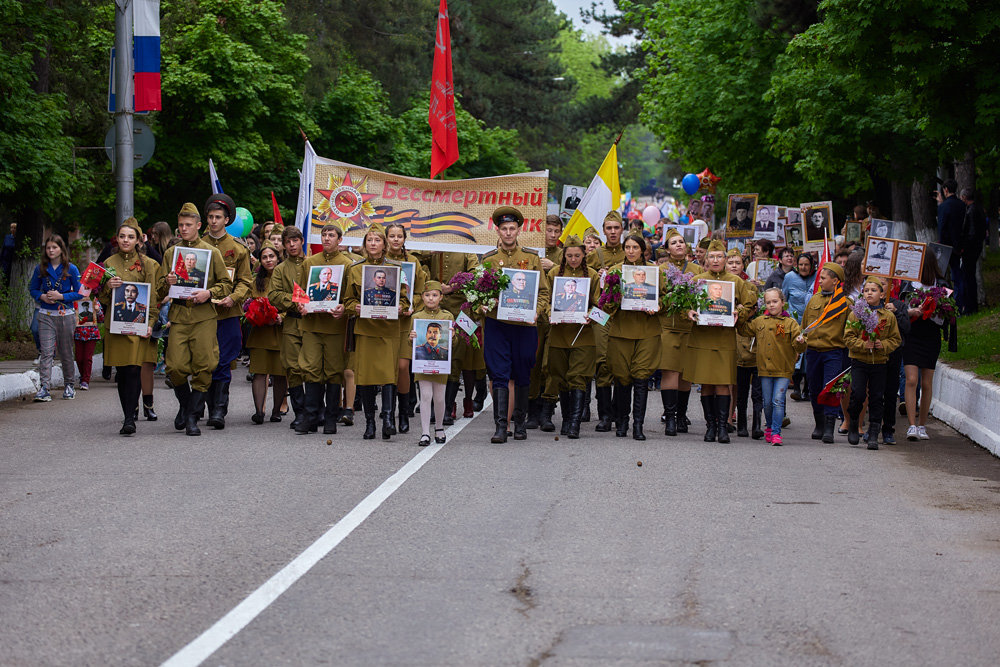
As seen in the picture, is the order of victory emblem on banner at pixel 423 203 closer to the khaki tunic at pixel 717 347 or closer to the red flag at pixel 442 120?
the red flag at pixel 442 120

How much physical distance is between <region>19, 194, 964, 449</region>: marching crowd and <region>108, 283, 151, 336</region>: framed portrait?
0.19 feet

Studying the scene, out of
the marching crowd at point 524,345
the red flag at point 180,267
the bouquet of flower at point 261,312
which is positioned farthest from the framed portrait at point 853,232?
the red flag at point 180,267

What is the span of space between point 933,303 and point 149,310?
775cm

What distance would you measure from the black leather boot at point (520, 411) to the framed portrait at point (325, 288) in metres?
1.94

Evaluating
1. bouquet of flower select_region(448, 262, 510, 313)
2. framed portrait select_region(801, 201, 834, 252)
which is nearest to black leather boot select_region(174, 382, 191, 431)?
bouquet of flower select_region(448, 262, 510, 313)

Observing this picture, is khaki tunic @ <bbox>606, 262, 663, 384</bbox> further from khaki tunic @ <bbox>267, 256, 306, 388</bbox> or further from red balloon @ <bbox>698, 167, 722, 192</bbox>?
red balloon @ <bbox>698, 167, 722, 192</bbox>

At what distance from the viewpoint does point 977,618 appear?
6410mm

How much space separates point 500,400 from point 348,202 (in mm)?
3994

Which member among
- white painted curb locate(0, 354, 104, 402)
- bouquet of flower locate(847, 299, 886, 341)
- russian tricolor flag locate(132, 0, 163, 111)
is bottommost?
white painted curb locate(0, 354, 104, 402)

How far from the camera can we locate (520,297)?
12.9 m

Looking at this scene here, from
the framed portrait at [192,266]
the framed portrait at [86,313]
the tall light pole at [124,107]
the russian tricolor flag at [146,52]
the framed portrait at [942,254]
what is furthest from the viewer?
the russian tricolor flag at [146,52]

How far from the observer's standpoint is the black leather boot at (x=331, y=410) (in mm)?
12992

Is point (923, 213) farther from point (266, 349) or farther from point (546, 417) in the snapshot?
point (266, 349)

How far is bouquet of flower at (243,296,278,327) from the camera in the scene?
13.7 m
